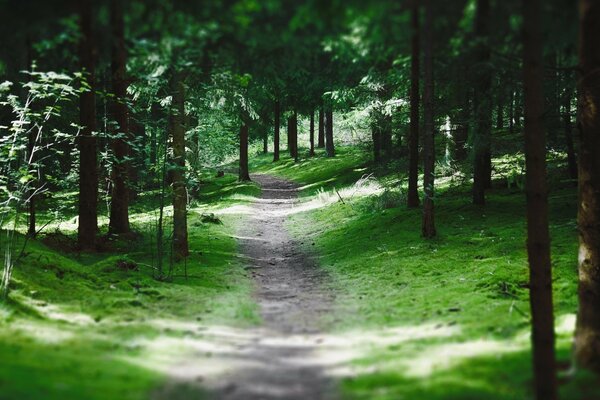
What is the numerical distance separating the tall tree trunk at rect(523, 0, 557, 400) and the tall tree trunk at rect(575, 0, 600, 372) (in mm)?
924

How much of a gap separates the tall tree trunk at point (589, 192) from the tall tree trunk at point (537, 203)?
92 centimetres

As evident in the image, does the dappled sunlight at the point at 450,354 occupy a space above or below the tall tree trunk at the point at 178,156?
below

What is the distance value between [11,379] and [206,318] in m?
4.38

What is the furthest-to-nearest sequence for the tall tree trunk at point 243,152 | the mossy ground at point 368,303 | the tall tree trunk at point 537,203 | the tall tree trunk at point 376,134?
1. the tall tree trunk at point 243,152
2. the tall tree trunk at point 376,134
3. the mossy ground at point 368,303
4. the tall tree trunk at point 537,203

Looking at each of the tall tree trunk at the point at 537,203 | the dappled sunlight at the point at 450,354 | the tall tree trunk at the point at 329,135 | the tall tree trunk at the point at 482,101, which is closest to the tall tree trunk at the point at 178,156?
the tall tree trunk at the point at 482,101

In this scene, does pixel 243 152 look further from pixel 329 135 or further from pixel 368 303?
pixel 368 303

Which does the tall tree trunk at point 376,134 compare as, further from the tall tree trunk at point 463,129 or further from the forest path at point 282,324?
the forest path at point 282,324

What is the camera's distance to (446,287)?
11133 millimetres

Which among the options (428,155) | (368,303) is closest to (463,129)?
(428,155)

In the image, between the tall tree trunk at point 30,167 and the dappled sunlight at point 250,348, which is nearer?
the dappled sunlight at point 250,348

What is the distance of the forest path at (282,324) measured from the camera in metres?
5.97

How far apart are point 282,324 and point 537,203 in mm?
4935

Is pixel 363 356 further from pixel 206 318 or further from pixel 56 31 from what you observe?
pixel 56 31

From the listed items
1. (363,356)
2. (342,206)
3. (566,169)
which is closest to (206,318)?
(363,356)
